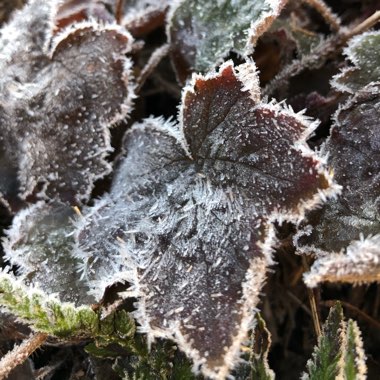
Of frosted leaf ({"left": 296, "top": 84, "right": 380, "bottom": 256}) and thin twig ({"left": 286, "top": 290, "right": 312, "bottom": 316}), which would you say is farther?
thin twig ({"left": 286, "top": 290, "right": 312, "bottom": 316})

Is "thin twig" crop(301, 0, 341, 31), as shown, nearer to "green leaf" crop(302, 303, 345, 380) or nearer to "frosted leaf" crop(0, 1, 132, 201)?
"frosted leaf" crop(0, 1, 132, 201)

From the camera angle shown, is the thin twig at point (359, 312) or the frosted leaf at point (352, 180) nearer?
the frosted leaf at point (352, 180)

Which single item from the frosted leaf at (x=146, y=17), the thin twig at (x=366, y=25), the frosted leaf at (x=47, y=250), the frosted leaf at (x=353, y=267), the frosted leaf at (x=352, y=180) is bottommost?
the frosted leaf at (x=47, y=250)

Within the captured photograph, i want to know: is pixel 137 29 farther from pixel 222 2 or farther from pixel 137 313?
pixel 137 313

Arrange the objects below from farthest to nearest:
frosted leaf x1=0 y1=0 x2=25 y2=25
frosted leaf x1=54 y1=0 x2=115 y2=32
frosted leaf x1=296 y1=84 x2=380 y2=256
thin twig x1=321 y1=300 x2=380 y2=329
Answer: frosted leaf x1=0 y1=0 x2=25 y2=25 → frosted leaf x1=54 y1=0 x2=115 y2=32 → thin twig x1=321 y1=300 x2=380 y2=329 → frosted leaf x1=296 y1=84 x2=380 y2=256

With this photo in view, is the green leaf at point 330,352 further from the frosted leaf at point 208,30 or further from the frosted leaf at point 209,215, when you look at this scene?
the frosted leaf at point 208,30

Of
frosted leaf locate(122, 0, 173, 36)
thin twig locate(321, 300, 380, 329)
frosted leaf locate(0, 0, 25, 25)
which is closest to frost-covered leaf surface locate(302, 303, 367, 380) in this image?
thin twig locate(321, 300, 380, 329)

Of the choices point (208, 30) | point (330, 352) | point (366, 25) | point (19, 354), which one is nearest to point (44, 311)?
point (19, 354)

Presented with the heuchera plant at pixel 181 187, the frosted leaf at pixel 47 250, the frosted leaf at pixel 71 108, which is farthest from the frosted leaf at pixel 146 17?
the frosted leaf at pixel 47 250
